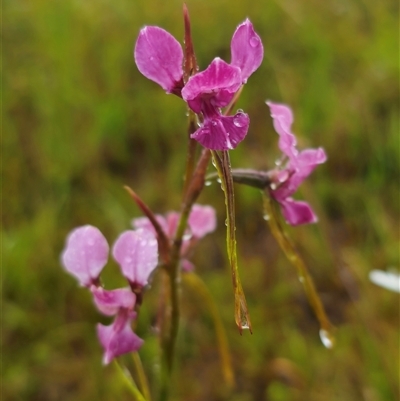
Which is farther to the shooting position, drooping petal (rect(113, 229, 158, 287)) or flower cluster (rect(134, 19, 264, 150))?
drooping petal (rect(113, 229, 158, 287))

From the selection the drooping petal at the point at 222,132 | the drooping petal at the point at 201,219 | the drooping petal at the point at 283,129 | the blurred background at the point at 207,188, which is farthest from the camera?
the blurred background at the point at 207,188

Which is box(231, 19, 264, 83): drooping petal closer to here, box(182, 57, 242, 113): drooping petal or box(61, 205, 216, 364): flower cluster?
box(182, 57, 242, 113): drooping petal

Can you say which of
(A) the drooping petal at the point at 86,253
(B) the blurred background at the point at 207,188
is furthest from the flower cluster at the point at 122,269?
(B) the blurred background at the point at 207,188

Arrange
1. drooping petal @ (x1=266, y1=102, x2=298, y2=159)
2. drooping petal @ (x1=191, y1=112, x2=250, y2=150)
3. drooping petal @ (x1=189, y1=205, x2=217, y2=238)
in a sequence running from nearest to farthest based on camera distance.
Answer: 1. drooping petal @ (x1=191, y1=112, x2=250, y2=150)
2. drooping petal @ (x1=266, y1=102, x2=298, y2=159)
3. drooping petal @ (x1=189, y1=205, x2=217, y2=238)

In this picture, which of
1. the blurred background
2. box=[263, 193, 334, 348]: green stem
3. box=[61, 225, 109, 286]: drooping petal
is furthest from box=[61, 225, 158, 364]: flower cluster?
the blurred background

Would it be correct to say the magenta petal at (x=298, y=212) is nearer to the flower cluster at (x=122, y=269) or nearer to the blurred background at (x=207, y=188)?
the flower cluster at (x=122, y=269)

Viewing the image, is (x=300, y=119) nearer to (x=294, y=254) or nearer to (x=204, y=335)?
(x=204, y=335)

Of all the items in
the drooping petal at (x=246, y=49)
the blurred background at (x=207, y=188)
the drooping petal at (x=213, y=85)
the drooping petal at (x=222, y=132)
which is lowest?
the blurred background at (x=207, y=188)
